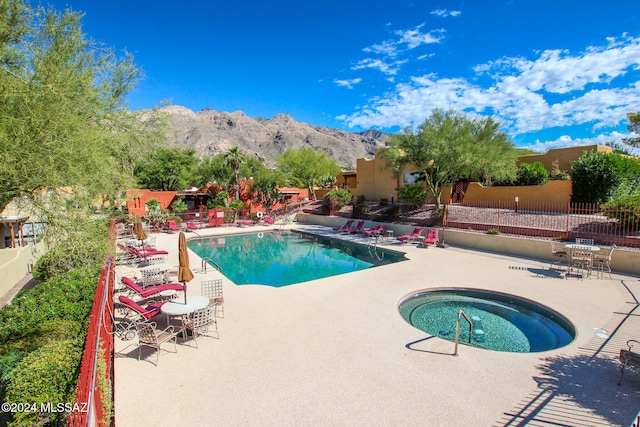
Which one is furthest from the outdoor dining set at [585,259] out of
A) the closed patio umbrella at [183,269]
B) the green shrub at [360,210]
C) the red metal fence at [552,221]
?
the green shrub at [360,210]

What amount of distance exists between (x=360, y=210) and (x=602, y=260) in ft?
51.2

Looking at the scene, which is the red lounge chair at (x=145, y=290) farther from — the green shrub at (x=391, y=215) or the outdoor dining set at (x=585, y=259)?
the green shrub at (x=391, y=215)

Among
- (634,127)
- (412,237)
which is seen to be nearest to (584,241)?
(634,127)

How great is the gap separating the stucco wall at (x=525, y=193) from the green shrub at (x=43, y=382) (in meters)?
23.6

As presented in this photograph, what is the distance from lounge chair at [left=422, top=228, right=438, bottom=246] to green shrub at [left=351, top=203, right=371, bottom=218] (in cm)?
813

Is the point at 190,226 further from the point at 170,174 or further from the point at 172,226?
the point at 170,174

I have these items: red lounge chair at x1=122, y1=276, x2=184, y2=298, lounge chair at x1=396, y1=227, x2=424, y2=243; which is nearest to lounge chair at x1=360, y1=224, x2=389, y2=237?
lounge chair at x1=396, y1=227, x2=424, y2=243

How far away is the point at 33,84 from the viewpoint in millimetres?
5422

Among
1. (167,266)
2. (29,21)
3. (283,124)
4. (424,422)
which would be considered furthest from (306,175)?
(283,124)

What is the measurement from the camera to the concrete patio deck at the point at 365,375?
4.28m

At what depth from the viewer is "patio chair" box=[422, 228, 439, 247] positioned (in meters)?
16.4

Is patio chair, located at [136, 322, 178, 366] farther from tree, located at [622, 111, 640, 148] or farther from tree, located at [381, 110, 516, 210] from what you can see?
tree, located at [381, 110, 516, 210]

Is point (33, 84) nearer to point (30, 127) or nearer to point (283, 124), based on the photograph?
point (30, 127)

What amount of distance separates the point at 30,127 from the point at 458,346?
27.0 ft
